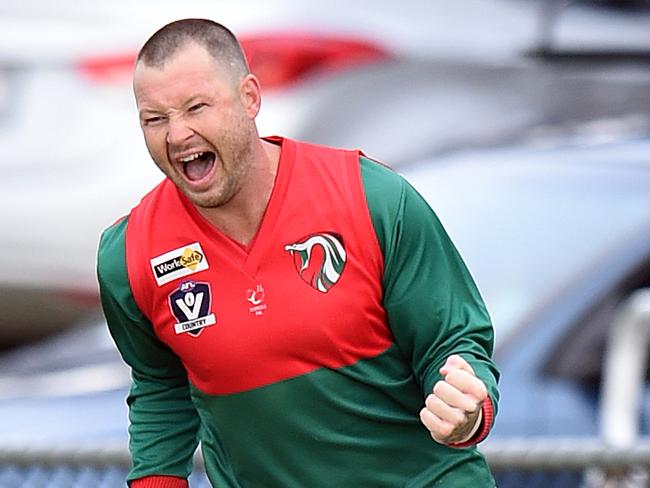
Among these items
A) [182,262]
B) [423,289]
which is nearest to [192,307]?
[182,262]

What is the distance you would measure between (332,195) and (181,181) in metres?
0.29

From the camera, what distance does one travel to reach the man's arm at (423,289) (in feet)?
11.4

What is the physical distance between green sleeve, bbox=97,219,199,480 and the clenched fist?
27.4 inches

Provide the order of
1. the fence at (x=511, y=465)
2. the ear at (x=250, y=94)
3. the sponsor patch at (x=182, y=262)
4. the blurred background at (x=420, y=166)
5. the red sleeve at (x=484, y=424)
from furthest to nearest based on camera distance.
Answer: the blurred background at (x=420, y=166), the fence at (x=511, y=465), the sponsor patch at (x=182, y=262), the ear at (x=250, y=94), the red sleeve at (x=484, y=424)

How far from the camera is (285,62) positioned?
7.15m

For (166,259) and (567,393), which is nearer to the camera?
(166,259)

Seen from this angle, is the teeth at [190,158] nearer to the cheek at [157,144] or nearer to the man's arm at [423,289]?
the cheek at [157,144]

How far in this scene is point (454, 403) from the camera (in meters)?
3.21

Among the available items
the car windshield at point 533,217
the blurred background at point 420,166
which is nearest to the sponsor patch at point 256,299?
the blurred background at point 420,166

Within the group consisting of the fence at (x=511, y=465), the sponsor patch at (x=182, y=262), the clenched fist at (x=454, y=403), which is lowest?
the fence at (x=511, y=465)

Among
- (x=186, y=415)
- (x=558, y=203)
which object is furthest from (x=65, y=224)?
(x=186, y=415)

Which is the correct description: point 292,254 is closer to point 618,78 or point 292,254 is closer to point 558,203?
point 558,203

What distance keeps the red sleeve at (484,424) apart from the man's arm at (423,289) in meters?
0.05

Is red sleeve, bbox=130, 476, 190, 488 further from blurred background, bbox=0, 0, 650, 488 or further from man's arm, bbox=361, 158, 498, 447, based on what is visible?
blurred background, bbox=0, 0, 650, 488
